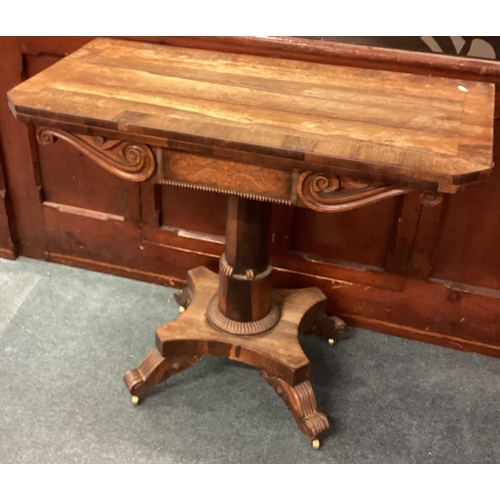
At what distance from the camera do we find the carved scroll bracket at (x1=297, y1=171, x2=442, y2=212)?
42.9 inches

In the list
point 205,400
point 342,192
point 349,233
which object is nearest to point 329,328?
point 349,233

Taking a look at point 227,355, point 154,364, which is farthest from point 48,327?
point 227,355

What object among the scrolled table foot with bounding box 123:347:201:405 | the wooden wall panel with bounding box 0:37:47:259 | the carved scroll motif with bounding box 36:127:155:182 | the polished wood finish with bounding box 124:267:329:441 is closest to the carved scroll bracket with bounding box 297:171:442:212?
the carved scroll motif with bounding box 36:127:155:182

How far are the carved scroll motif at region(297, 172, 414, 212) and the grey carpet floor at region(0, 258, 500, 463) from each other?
2.45 feet

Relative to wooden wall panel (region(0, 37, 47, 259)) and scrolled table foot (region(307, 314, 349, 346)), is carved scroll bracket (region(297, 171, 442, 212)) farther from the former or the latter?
wooden wall panel (region(0, 37, 47, 259))

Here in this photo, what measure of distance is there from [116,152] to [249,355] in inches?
27.0

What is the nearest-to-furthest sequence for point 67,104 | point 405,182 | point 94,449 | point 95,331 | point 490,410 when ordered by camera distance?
1. point 405,182
2. point 67,104
3. point 94,449
4. point 490,410
5. point 95,331

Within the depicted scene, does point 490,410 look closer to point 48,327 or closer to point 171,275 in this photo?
point 171,275

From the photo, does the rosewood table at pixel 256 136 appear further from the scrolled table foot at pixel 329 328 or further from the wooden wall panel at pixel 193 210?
the wooden wall panel at pixel 193 210

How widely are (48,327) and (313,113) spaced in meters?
1.17

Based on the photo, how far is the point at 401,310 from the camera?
1894 millimetres

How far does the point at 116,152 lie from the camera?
1.21m

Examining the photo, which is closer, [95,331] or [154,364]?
[154,364]

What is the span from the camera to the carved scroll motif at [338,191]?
110cm
